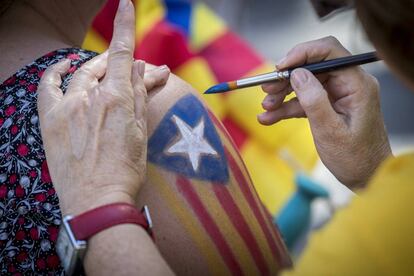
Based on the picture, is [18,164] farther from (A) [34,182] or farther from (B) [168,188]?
(B) [168,188]

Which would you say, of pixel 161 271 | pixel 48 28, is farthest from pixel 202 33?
pixel 161 271

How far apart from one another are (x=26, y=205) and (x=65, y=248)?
0.12 meters

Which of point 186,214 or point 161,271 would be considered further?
point 186,214

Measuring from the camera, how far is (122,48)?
3.95 ft

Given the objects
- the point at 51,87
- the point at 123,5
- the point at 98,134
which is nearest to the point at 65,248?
the point at 98,134

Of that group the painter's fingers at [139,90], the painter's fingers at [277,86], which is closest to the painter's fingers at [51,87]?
the painter's fingers at [139,90]

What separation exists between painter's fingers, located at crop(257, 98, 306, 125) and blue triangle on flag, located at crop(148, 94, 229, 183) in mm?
169

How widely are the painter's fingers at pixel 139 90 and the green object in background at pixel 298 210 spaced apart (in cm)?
151

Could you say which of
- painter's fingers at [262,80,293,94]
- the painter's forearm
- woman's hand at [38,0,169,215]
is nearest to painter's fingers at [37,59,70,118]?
woman's hand at [38,0,169,215]

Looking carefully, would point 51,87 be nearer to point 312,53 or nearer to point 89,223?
point 89,223

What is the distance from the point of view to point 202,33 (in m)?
2.89

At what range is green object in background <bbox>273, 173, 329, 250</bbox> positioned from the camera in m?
2.64

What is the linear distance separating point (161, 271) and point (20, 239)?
28 cm

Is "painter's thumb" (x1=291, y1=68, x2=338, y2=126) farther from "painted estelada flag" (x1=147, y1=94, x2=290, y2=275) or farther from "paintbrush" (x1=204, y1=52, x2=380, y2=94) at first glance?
A: "painted estelada flag" (x1=147, y1=94, x2=290, y2=275)
